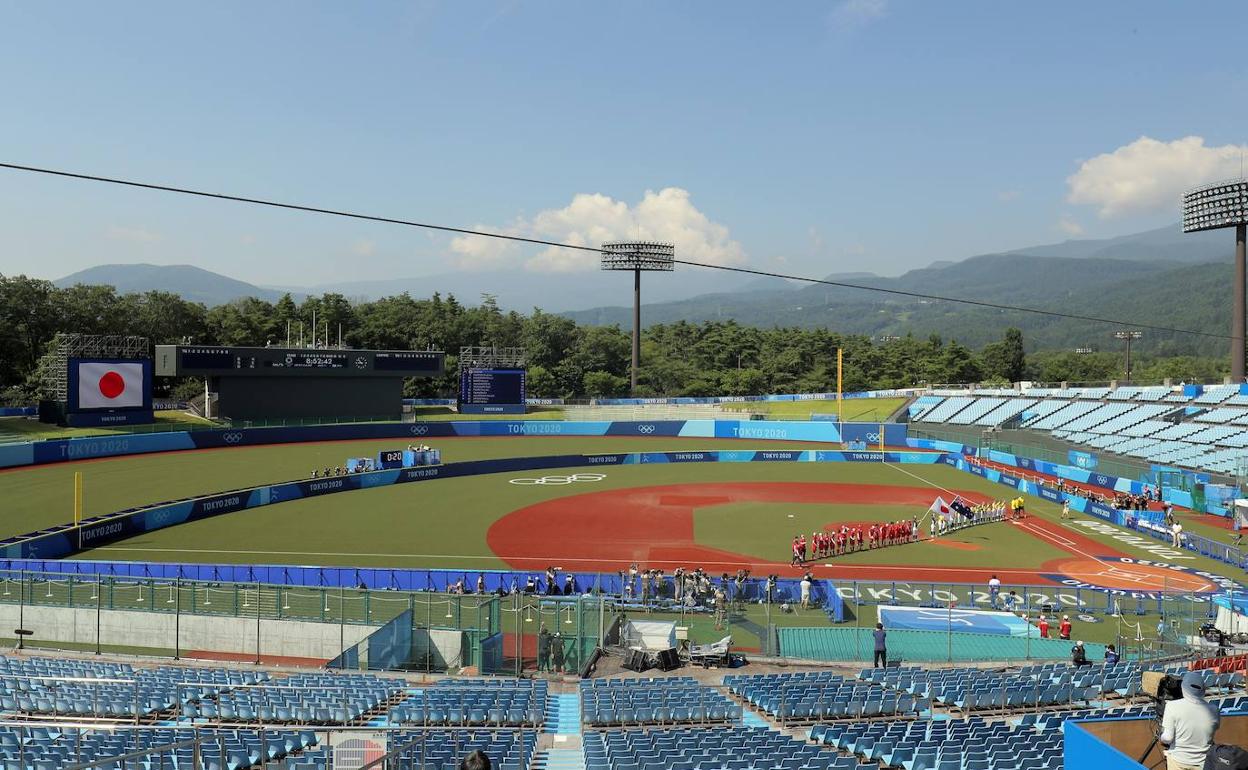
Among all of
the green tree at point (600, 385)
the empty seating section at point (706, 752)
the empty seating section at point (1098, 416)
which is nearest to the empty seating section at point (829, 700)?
the empty seating section at point (706, 752)

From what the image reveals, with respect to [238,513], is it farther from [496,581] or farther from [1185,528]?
[1185,528]

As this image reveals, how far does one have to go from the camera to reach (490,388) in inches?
3142

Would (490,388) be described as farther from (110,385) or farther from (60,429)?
(60,429)

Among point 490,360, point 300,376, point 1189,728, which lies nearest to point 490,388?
point 490,360

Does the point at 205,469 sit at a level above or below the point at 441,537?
above

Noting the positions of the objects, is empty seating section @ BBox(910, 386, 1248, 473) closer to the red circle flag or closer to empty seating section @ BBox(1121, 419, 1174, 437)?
empty seating section @ BBox(1121, 419, 1174, 437)

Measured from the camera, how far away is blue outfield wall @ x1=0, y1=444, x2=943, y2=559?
95.4ft

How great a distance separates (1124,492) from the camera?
4288cm

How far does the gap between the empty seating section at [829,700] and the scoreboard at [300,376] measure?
56.7 m

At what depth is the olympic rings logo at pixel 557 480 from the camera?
47844 millimetres

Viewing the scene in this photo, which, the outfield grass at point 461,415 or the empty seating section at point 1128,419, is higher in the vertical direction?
the empty seating section at point 1128,419

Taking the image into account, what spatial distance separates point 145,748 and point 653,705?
679 centimetres

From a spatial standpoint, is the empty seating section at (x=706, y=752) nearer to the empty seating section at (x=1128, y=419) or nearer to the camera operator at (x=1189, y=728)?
the camera operator at (x=1189, y=728)

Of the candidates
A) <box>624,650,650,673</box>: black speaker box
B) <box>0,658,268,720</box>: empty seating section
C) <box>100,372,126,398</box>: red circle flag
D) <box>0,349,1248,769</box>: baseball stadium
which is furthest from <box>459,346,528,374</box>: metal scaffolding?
<box>0,658,268,720</box>: empty seating section
